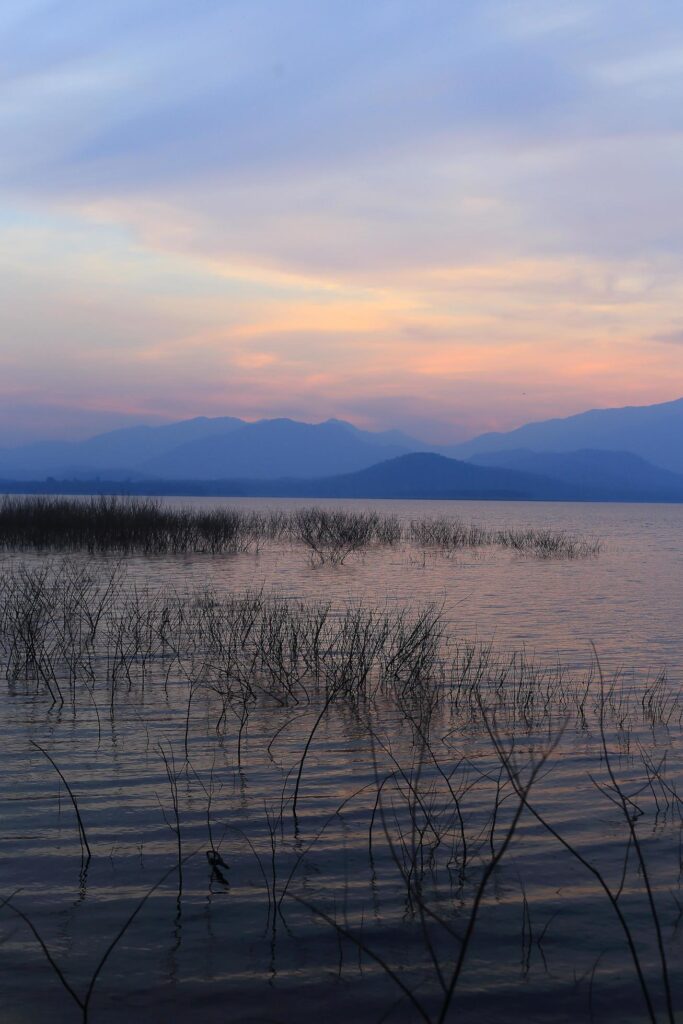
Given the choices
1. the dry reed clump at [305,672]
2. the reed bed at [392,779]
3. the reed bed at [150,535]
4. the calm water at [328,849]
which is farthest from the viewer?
the reed bed at [150,535]

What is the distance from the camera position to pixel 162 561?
1123 inches

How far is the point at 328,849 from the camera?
5645 mm

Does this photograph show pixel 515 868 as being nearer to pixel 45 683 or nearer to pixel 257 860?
pixel 257 860

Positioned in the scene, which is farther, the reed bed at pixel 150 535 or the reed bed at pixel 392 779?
the reed bed at pixel 150 535

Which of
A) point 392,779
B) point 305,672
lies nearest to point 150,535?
point 305,672

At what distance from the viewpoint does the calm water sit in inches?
Result: 162

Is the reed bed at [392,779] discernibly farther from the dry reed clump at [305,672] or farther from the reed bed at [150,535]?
the reed bed at [150,535]

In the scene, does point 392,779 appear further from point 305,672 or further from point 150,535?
point 150,535

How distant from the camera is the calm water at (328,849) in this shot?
4.11 m

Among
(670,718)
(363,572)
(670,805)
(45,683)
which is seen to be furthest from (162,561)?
(670,805)

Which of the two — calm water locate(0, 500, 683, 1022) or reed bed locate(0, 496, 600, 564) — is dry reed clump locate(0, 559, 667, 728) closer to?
calm water locate(0, 500, 683, 1022)

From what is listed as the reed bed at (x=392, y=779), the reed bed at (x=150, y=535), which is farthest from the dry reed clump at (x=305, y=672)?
the reed bed at (x=150, y=535)

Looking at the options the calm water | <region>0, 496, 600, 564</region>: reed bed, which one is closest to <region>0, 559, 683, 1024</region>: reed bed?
the calm water

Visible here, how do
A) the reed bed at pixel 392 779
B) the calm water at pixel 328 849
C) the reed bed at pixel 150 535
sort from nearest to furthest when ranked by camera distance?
the calm water at pixel 328 849 < the reed bed at pixel 392 779 < the reed bed at pixel 150 535
